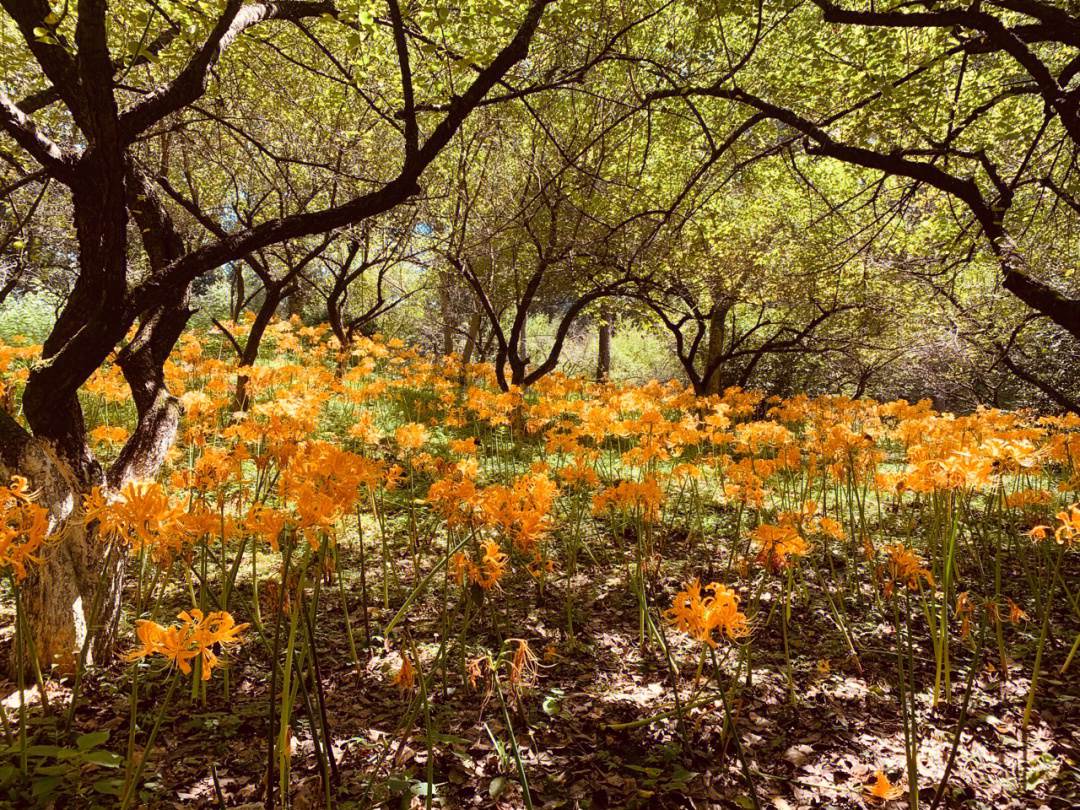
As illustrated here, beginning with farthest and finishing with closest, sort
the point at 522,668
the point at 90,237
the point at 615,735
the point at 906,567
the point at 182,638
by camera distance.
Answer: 1. the point at 90,237
2. the point at 615,735
3. the point at 906,567
4. the point at 522,668
5. the point at 182,638

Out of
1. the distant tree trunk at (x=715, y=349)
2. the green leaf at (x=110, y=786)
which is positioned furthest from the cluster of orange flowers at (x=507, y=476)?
the distant tree trunk at (x=715, y=349)

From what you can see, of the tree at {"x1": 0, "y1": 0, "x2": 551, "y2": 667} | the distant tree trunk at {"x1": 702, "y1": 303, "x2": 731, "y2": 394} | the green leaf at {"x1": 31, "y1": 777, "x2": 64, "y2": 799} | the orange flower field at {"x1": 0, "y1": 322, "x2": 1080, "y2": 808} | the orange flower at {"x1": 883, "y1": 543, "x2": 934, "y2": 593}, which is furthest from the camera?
the distant tree trunk at {"x1": 702, "y1": 303, "x2": 731, "y2": 394}

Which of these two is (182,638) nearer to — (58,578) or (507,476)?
(58,578)

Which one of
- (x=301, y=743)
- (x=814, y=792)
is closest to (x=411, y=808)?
(x=301, y=743)

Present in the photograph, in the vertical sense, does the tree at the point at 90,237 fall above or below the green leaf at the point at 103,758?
above

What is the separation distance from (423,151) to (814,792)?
400cm

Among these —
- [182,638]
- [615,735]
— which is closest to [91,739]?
[182,638]

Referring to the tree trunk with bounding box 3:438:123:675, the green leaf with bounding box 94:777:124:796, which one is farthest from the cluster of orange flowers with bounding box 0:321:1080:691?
the green leaf with bounding box 94:777:124:796

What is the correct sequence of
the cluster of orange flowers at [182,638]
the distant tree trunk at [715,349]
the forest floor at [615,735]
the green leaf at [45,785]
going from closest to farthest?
the cluster of orange flowers at [182,638]
the green leaf at [45,785]
the forest floor at [615,735]
the distant tree trunk at [715,349]

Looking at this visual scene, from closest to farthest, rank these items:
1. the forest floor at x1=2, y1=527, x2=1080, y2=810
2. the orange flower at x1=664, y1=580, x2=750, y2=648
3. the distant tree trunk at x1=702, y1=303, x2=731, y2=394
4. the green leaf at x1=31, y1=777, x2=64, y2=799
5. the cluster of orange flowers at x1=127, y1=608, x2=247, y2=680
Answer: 1. the cluster of orange flowers at x1=127, y1=608, x2=247, y2=680
2. the green leaf at x1=31, y1=777, x2=64, y2=799
3. the orange flower at x1=664, y1=580, x2=750, y2=648
4. the forest floor at x1=2, y1=527, x2=1080, y2=810
5. the distant tree trunk at x1=702, y1=303, x2=731, y2=394

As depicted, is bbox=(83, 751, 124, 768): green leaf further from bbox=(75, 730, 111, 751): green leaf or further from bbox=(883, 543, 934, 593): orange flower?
bbox=(883, 543, 934, 593): orange flower

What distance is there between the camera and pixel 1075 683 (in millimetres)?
3268

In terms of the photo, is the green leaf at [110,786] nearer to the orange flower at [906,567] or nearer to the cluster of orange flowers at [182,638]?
the cluster of orange flowers at [182,638]

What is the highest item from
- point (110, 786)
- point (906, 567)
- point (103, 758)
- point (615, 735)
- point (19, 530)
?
point (19, 530)
